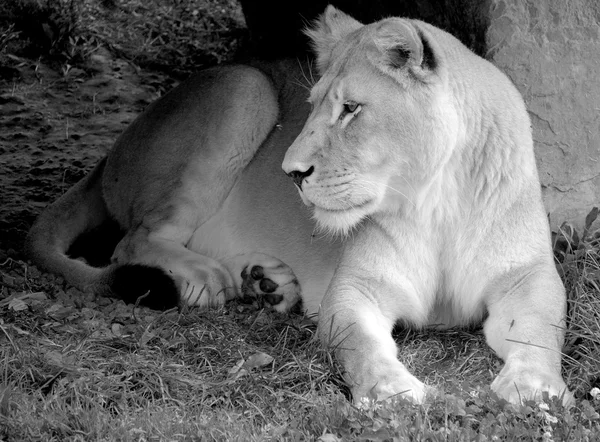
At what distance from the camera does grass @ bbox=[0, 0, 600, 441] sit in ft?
9.62

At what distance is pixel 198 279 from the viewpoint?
4.42 metres

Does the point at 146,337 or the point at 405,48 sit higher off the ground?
the point at 405,48

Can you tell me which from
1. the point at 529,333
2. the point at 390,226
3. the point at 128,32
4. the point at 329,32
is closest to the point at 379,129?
the point at 390,226

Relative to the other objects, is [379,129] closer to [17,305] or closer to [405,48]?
[405,48]

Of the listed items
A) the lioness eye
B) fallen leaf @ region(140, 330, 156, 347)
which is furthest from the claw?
the lioness eye

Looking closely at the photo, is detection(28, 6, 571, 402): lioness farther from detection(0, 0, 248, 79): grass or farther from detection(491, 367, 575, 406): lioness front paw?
detection(0, 0, 248, 79): grass

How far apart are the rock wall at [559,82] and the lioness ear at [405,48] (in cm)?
98

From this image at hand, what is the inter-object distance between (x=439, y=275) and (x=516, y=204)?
1.39 ft

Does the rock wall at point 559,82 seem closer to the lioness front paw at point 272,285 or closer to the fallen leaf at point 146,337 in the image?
the lioness front paw at point 272,285

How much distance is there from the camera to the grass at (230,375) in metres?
2.93

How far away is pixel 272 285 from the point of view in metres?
4.43

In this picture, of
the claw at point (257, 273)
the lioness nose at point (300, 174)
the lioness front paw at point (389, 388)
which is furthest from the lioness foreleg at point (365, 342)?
the claw at point (257, 273)

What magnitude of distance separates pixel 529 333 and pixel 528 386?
1.18ft

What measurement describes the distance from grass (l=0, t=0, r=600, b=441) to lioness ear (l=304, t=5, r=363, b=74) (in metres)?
1.15
